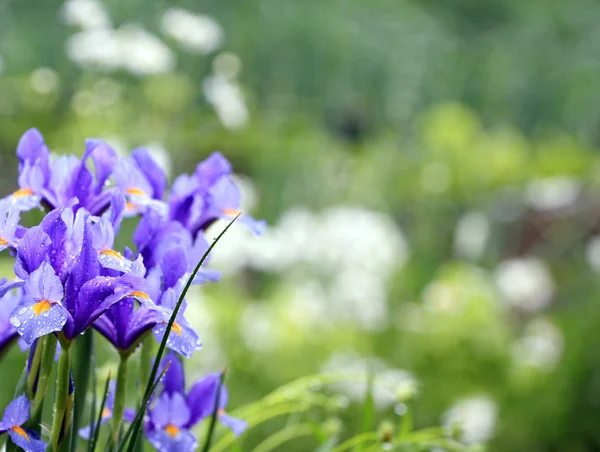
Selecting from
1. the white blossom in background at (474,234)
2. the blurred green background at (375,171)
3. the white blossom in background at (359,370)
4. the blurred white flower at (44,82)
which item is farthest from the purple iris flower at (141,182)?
the white blossom in background at (474,234)

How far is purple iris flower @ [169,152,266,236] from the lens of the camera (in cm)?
78

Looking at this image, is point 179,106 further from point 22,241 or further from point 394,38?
point 22,241

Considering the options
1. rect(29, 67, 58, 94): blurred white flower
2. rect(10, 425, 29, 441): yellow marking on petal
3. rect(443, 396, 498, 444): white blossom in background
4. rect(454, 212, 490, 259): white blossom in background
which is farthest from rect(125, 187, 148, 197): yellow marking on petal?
rect(454, 212, 490, 259): white blossom in background

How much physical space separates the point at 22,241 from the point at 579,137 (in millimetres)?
4727

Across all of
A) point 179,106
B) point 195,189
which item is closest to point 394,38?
point 179,106

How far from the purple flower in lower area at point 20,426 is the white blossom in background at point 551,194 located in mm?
3406

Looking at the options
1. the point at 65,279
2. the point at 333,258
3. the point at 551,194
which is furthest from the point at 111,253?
the point at 551,194

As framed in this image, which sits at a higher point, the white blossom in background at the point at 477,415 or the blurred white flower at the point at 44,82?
the blurred white flower at the point at 44,82

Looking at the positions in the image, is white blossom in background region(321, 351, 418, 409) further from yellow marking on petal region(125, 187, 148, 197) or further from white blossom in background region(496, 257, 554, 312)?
yellow marking on petal region(125, 187, 148, 197)

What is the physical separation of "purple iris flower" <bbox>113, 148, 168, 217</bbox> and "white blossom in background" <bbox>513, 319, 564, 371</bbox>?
2.07 m

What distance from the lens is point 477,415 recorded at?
7.76ft

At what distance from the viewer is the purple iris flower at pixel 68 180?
726 mm

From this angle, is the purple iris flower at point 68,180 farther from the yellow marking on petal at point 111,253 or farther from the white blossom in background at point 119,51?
the white blossom in background at point 119,51

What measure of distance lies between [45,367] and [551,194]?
3.41m
